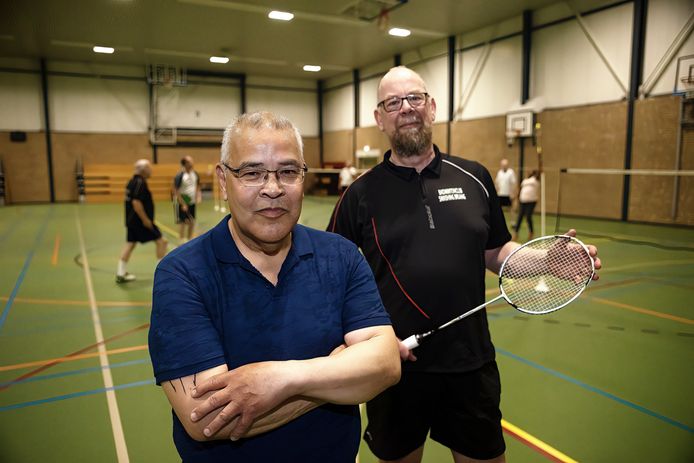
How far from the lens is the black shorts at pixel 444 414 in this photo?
2488 millimetres

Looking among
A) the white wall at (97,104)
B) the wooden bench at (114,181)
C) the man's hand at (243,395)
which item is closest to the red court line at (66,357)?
the man's hand at (243,395)

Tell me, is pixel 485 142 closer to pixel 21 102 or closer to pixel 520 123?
pixel 520 123

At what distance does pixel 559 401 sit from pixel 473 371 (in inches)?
96.2

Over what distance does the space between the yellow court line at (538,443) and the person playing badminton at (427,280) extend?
140cm

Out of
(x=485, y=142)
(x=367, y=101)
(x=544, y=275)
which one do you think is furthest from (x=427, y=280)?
(x=367, y=101)

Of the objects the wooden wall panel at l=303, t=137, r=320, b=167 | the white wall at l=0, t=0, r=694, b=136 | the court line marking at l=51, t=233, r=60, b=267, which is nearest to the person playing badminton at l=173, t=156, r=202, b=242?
the court line marking at l=51, t=233, r=60, b=267

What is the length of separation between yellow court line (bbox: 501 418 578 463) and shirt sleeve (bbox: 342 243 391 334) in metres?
2.62

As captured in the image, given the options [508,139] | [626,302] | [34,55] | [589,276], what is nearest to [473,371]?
[589,276]

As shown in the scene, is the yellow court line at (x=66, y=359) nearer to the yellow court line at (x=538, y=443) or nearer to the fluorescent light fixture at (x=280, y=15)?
the yellow court line at (x=538, y=443)

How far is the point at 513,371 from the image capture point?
200 inches

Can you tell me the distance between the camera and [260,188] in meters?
1.73

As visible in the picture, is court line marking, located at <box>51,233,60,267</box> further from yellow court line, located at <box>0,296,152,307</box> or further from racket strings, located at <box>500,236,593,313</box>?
racket strings, located at <box>500,236,593,313</box>

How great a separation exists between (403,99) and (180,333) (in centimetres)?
Result: 183

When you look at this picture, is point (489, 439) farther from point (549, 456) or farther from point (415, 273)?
point (549, 456)
